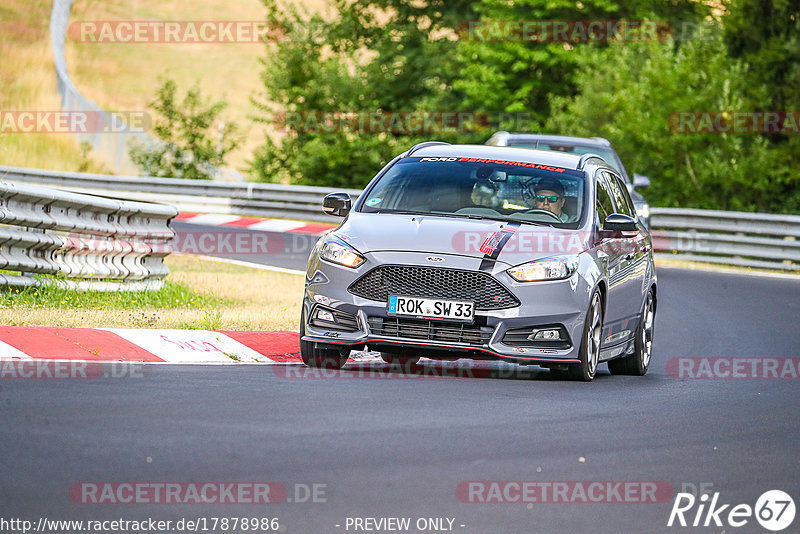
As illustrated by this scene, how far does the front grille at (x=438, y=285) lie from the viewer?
10211mm

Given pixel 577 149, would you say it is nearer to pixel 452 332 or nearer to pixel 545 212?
pixel 545 212

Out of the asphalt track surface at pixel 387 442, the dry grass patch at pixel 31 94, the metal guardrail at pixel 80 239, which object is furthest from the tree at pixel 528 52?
the asphalt track surface at pixel 387 442

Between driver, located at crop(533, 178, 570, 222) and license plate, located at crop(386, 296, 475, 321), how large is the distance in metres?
1.45

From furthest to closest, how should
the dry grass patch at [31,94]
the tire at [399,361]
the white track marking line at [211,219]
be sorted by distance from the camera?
the dry grass patch at [31,94] → the white track marking line at [211,219] → the tire at [399,361]

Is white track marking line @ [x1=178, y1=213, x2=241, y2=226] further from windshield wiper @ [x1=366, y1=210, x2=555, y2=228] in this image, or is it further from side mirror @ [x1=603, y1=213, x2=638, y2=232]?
side mirror @ [x1=603, y1=213, x2=638, y2=232]

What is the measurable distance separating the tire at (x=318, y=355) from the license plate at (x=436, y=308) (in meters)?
0.77

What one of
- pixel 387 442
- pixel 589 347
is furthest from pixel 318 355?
pixel 387 442

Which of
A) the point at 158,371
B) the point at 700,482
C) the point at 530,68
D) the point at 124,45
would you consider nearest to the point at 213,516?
the point at 700,482

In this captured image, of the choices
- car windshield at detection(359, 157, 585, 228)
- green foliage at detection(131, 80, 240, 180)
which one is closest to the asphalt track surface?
car windshield at detection(359, 157, 585, 228)

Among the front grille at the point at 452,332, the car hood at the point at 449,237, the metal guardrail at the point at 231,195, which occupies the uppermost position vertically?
the car hood at the point at 449,237

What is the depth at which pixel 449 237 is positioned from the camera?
34.2ft

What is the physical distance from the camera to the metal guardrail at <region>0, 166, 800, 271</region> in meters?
27.5

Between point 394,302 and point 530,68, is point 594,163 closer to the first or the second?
point 394,302

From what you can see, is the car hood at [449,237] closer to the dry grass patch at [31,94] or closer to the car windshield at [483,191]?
the car windshield at [483,191]
